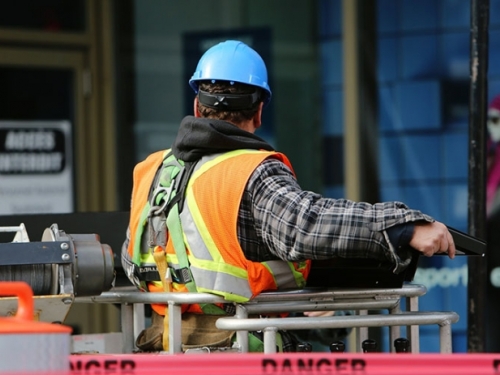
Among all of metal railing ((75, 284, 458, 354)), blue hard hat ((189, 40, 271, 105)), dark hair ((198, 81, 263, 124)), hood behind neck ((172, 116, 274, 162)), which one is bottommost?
metal railing ((75, 284, 458, 354))

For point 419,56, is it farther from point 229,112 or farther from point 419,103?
point 229,112

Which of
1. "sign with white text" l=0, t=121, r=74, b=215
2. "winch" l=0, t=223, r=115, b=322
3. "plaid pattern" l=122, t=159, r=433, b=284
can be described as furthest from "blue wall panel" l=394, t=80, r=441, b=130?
"winch" l=0, t=223, r=115, b=322

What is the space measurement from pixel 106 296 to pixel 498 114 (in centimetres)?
404

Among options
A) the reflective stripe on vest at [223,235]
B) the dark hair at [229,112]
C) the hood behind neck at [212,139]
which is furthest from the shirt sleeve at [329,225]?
the dark hair at [229,112]

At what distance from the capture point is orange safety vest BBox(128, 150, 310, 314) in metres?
3.76

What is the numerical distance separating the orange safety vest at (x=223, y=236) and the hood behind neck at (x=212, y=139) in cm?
4

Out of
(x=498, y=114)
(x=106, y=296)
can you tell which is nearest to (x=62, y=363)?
(x=106, y=296)

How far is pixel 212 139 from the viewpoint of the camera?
3879mm

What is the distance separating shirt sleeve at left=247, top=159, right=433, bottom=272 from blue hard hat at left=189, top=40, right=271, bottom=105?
1.77 ft

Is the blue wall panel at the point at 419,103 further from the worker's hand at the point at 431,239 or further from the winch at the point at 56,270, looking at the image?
the winch at the point at 56,270

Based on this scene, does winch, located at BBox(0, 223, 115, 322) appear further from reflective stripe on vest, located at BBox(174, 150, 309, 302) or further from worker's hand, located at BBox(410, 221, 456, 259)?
worker's hand, located at BBox(410, 221, 456, 259)

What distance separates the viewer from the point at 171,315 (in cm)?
372

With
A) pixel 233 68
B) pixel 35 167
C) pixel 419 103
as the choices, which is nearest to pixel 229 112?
pixel 233 68

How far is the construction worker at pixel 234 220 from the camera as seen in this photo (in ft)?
11.6
